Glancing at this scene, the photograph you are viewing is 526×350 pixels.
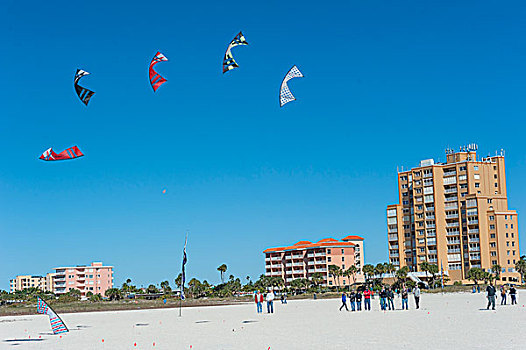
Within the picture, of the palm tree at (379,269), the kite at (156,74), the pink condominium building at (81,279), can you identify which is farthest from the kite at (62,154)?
the pink condominium building at (81,279)

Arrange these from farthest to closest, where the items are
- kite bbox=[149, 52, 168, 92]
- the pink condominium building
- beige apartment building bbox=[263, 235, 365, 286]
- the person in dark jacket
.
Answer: the pink condominium building
beige apartment building bbox=[263, 235, 365, 286]
the person in dark jacket
kite bbox=[149, 52, 168, 92]

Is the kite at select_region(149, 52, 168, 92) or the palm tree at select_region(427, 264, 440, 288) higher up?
the kite at select_region(149, 52, 168, 92)

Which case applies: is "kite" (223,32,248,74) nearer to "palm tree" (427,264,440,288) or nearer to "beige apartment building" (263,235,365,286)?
"palm tree" (427,264,440,288)

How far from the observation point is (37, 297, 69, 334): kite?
82.8 feet

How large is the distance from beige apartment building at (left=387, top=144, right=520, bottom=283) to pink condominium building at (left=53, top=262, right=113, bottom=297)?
323 feet

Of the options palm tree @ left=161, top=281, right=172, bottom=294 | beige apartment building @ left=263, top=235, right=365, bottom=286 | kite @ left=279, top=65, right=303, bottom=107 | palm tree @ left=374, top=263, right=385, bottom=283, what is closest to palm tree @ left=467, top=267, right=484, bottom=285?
palm tree @ left=374, top=263, right=385, bottom=283

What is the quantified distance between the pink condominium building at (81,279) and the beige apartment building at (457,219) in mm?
98410

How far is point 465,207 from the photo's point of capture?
120m

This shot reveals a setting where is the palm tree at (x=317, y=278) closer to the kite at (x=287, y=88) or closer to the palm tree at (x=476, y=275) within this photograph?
the palm tree at (x=476, y=275)

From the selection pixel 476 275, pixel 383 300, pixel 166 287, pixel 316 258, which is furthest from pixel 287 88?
pixel 166 287

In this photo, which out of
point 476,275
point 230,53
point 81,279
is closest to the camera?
point 230,53

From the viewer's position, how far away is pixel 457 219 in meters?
121

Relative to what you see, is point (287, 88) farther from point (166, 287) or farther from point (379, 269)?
point (166, 287)

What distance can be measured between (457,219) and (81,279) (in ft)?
381
